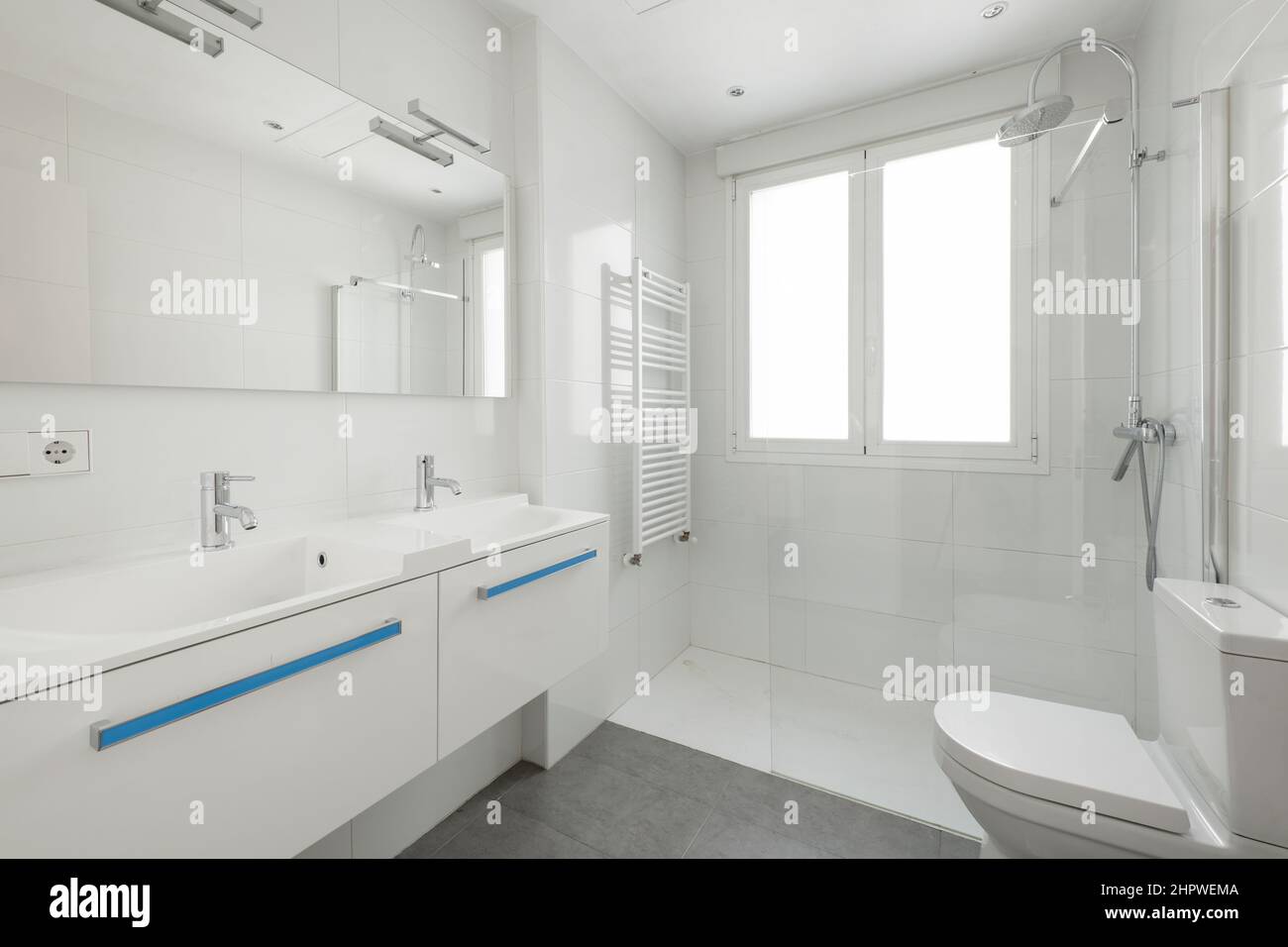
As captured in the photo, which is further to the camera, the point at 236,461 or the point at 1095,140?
the point at 1095,140

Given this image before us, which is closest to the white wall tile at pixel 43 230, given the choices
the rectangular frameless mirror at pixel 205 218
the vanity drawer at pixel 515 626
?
the rectangular frameless mirror at pixel 205 218

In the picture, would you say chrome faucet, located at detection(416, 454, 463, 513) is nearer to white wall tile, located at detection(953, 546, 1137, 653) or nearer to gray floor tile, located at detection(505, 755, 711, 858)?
gray floor tile, located at detection(505, 755, 711, 858)

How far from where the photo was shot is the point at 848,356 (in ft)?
6.44

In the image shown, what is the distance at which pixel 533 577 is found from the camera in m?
1.41

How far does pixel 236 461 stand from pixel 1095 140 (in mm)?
2195

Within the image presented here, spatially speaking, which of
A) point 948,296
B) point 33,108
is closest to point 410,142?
point 33,108

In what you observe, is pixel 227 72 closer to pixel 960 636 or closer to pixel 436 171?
pixel 436 171

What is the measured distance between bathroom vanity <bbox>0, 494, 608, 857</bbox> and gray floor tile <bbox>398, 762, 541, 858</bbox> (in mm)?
556

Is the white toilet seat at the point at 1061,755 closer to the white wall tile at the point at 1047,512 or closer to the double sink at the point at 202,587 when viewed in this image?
the white wall tile at the point at 1047,512

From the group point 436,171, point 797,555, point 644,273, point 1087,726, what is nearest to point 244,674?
point 436,171

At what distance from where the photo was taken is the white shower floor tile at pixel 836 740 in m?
1.75

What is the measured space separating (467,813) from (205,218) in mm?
1651

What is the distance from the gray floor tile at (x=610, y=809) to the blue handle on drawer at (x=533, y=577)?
29.9 inches

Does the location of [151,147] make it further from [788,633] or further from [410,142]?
[788,633]
